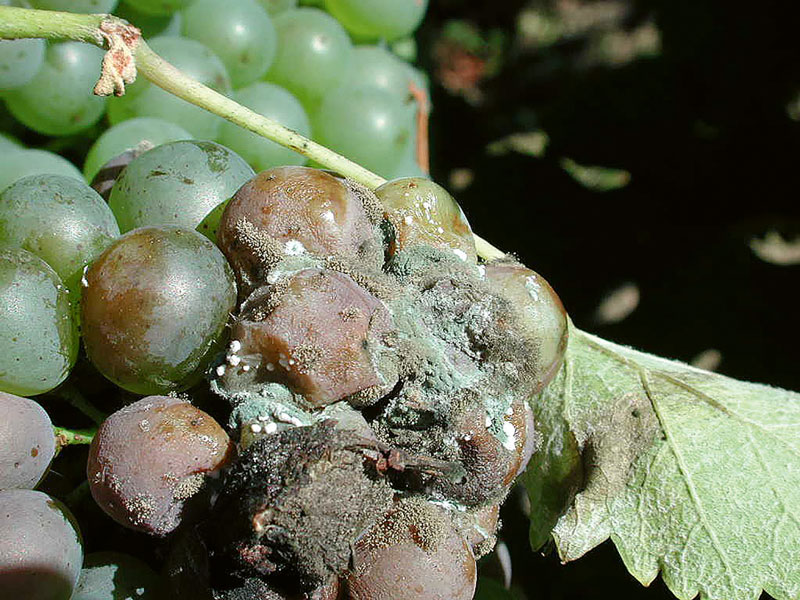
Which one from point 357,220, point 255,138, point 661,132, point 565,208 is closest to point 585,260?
point 565,208

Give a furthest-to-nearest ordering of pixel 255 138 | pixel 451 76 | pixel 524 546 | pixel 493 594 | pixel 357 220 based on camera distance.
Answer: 1. pixel 451 76
2. pixel 524 546
3. pixel 255 138
4. pixel 493 594
5. pixel 357 220

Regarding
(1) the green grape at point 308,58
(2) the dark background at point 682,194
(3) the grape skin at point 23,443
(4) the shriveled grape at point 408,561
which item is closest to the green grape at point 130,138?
(1) the green grape at point 308,58

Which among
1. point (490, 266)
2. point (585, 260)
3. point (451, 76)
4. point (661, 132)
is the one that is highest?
point (490, 266)

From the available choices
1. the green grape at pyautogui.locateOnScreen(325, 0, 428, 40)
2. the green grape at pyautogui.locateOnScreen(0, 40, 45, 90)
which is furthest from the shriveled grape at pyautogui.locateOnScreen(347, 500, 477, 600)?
the green grape at pyautogui.locateOnScreen(325, 0, 428, 40)

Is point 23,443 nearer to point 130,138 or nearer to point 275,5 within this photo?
point 130,138

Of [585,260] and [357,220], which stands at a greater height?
[357,220]

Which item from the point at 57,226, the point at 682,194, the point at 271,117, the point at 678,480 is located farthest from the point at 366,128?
the point at 682,194

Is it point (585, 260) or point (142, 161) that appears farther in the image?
point (585, 260)

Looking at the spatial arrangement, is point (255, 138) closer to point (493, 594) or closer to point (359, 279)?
point (359, 279)
